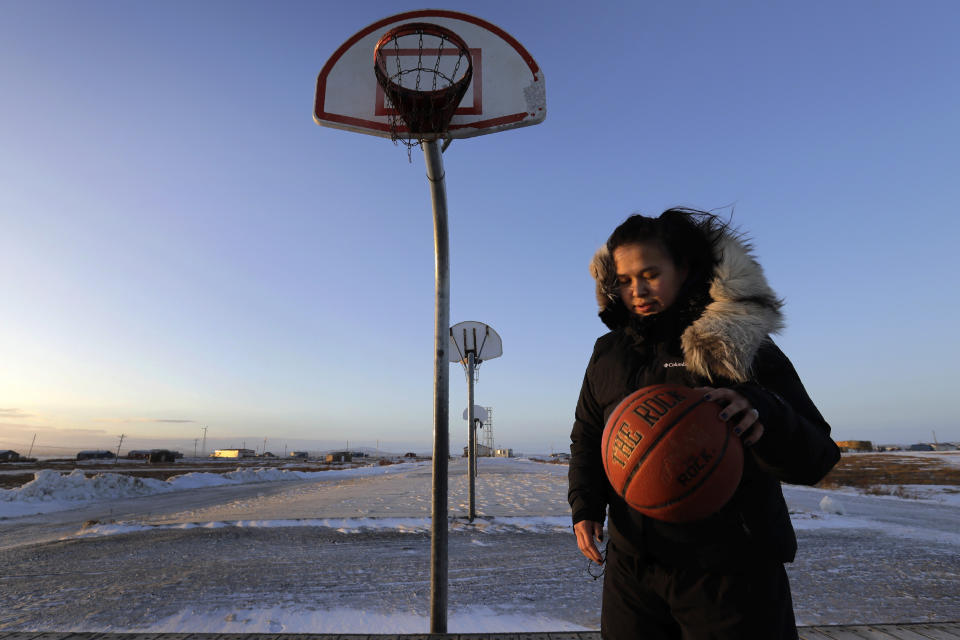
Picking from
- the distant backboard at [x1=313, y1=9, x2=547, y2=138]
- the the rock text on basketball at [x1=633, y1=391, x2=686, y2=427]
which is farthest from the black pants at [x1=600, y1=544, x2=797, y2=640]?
the distant backboard at [x1=313, y1=9, x2=547, y2=138]

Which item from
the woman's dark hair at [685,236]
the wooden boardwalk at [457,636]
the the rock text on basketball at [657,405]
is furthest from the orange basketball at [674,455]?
the wooden boardwalk at [457,636]

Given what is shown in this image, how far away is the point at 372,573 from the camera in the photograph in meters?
4.84

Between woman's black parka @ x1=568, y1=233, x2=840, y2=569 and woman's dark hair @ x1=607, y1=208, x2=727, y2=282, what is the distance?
0.07 meters

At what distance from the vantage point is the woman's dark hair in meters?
2.10

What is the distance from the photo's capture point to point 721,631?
1578mm

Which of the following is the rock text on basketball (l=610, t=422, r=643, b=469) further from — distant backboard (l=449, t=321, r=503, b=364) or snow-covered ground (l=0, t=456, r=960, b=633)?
distant backboard (l=449, t=321, r=503, b=364)

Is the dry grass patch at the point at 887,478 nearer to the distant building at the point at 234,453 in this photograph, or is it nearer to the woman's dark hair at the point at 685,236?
the woman's dark hair at the point at 685,236

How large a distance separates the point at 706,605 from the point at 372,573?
405 centimetres

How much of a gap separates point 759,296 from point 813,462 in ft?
2.05

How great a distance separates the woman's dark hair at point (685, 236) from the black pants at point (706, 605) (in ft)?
3.76

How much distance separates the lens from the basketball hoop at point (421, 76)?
346 centimetres

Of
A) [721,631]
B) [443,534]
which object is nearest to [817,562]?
[443,534]

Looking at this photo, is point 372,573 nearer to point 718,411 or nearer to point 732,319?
point 718,411

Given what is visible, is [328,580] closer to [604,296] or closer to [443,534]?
[443,534]
